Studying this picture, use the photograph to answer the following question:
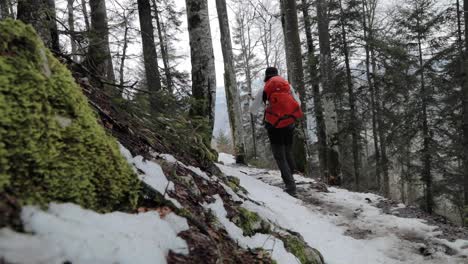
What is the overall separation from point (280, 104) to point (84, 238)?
482 centimetres

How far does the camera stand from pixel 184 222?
81.4 inches

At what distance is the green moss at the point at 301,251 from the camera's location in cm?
299

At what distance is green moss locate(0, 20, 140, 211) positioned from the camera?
1.38 m

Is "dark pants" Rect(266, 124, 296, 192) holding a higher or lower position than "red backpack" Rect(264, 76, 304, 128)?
lower

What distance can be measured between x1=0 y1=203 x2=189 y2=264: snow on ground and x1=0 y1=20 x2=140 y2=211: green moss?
8 centimetres

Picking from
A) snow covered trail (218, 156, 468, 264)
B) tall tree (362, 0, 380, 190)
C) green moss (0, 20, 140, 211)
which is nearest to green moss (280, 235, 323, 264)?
snow covered trail (218, 156, 468, 264)

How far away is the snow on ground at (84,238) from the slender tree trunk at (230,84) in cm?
1022

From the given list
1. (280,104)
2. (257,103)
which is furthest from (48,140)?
(257,103)

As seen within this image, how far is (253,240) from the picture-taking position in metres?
2.73

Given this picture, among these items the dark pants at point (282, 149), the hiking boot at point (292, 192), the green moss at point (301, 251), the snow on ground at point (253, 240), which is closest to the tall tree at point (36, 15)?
the snow on ground at point (253, 240)

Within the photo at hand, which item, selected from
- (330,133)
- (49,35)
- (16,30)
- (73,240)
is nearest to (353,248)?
(73,240)

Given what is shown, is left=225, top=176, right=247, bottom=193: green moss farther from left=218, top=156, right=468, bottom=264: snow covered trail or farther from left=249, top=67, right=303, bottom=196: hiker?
left=249, top=67, right=303, bottom=196: hiker

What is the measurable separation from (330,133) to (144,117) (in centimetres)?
674

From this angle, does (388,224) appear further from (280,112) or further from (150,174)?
(150,174)
